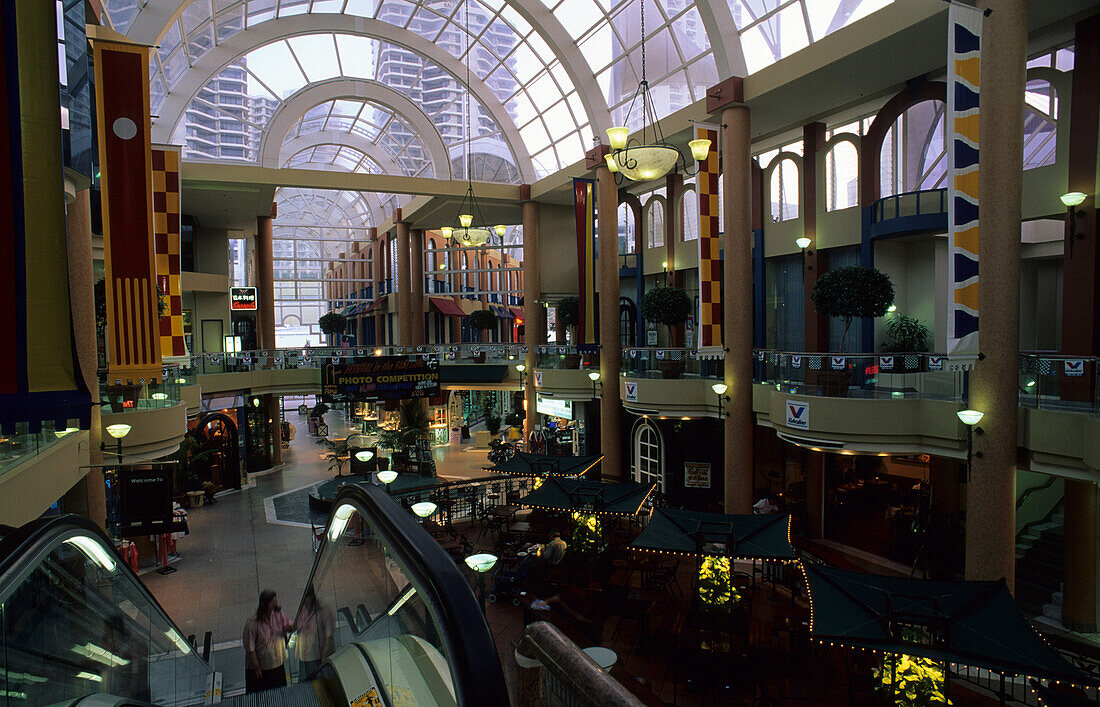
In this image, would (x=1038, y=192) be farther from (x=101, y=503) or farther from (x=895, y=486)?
(x=101, y=503)

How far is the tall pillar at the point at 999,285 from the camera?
844 centimetres

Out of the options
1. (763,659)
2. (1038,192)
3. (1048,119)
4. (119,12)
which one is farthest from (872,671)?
(119,12)

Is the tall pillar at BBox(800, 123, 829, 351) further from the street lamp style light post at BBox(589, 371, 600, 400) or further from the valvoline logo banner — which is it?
the street lamp style light post at BBox(589, 371, 600, 400)

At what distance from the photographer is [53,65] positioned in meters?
5.03

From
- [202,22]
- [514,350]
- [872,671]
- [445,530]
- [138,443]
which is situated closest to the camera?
[872,671]

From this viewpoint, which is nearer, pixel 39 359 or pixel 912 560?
pixel 39 359

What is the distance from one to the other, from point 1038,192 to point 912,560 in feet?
24.6

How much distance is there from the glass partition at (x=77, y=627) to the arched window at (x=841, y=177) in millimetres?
15862

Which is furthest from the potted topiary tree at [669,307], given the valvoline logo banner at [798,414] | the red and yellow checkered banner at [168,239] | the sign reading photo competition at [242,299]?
the sign reading photo competition at [242,299]

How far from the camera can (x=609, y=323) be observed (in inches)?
727

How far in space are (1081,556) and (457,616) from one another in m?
11.8

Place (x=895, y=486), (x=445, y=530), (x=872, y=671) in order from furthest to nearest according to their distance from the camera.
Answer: (x=895, y=486), (x=445, y=530), (x=872, y=671)

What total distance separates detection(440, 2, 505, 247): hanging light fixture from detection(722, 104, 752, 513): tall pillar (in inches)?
308

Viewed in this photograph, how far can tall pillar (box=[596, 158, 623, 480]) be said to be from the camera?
18.3 m
